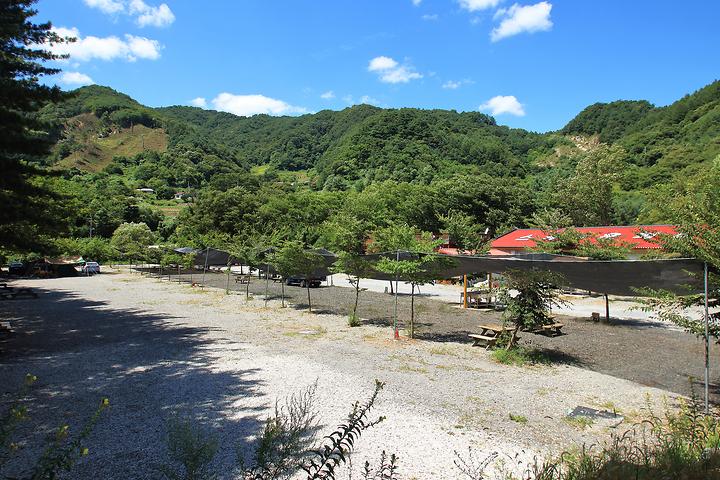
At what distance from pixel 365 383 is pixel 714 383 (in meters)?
7.35

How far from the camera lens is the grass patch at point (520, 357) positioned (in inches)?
400

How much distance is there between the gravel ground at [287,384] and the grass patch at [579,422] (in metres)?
0.13

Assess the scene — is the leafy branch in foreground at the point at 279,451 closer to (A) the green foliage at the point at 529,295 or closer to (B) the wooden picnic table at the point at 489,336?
(A) the green foliage at the point at 529,295

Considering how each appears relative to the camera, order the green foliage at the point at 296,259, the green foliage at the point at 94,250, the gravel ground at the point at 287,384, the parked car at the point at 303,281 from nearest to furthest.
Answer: the gravel ground at the point at 287,384 → the green foliage at the point at 296,259 → the parked car at the point at 303,281 → the green foliage at the point at 94,250

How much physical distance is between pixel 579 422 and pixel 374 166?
92968 millimetres

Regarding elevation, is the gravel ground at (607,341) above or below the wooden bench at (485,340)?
below

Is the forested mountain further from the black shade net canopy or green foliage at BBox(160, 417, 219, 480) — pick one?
green foliage at BBox(160, 417, 219, 480)

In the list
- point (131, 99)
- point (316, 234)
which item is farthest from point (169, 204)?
point (131, 99)

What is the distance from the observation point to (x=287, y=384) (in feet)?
26.6

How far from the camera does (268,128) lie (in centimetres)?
18288

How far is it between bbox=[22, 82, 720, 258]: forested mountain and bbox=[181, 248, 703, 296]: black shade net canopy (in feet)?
16.1

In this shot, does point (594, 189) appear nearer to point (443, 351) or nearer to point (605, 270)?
point (605, 270)

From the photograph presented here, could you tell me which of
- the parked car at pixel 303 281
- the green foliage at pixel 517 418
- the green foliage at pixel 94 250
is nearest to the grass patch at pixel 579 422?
the green foliage at pixel 517 418

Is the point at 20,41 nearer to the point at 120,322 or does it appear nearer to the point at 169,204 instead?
→ the point at 120,322
